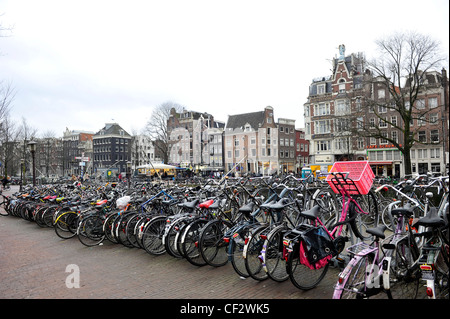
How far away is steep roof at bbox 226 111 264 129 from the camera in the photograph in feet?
200

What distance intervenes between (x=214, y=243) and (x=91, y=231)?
350 cm

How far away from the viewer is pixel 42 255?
6.96 meters

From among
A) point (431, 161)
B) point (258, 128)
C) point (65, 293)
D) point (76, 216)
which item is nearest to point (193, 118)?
point (258, 128)

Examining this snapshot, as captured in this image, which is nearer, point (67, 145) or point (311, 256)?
point (311, 256)

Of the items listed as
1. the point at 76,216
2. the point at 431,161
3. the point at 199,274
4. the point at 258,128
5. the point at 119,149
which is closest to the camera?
the point at 199,274

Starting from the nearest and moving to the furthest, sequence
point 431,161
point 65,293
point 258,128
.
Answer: point 65,293 → point 431,161 → point 258,128

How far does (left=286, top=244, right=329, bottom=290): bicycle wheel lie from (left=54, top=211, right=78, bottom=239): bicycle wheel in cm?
614

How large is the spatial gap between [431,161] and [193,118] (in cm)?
4224

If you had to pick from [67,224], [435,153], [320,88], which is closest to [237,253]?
[67,224]

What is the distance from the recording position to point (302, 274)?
14.7ft

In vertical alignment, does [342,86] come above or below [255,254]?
above

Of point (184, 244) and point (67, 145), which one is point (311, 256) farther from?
point (67, 145)

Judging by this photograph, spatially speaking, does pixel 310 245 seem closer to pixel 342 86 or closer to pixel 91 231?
pixel 91 231

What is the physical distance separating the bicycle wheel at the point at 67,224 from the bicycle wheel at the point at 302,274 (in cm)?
614
